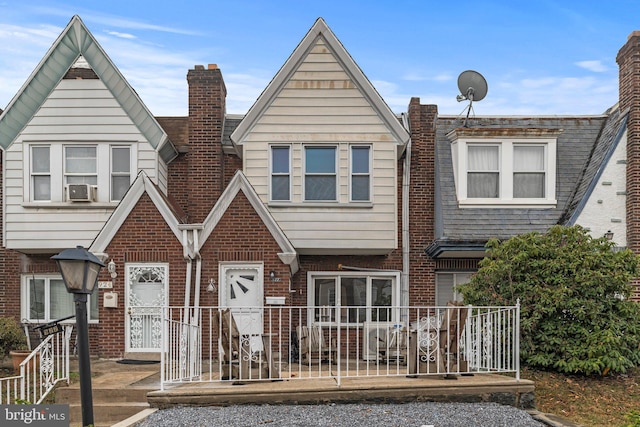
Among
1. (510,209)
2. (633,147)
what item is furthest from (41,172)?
(633,147)

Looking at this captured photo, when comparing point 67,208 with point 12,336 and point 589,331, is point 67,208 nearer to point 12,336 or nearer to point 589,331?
point 12,336

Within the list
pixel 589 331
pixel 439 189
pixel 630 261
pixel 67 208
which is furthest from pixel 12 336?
pixel 630 261

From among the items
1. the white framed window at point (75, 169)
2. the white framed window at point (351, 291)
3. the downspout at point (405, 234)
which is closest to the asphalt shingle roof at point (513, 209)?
the downspout at point (405, 234)

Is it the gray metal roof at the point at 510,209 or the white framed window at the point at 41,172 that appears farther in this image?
the gray metal roof at the point at 510,209

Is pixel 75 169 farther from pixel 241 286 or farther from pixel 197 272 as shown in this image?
pixel 241 286

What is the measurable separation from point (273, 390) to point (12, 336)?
22.0ft

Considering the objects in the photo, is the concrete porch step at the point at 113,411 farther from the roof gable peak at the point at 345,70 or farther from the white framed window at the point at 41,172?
the white framed window at the point at 41,172

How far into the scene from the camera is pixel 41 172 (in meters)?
13.9

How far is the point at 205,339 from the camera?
12.2m

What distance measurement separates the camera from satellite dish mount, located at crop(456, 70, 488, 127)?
48.6 feet

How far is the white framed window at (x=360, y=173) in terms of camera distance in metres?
13.8

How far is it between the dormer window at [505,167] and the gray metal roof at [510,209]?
0.22 m

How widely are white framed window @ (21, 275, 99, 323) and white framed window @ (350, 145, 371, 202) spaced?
6.73 metres

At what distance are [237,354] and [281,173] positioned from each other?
5.94 metres
